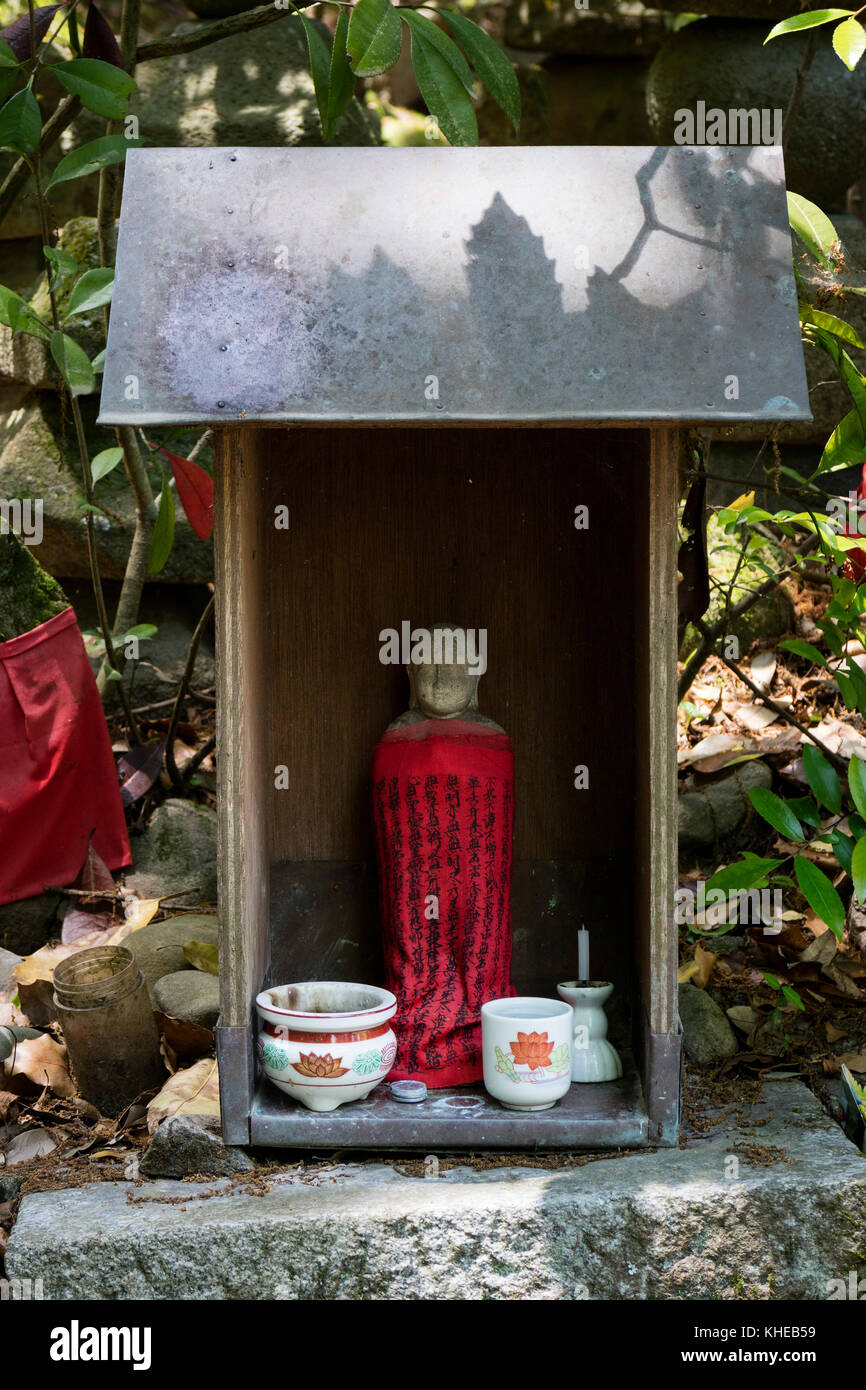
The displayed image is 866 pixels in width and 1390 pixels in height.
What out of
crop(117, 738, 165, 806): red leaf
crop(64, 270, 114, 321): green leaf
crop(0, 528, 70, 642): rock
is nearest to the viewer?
crop(64, 270, 114, 321): green leaf

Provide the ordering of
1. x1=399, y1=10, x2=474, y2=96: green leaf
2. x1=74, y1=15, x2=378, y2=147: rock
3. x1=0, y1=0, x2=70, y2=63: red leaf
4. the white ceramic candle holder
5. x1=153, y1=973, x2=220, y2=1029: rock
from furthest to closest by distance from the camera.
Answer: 1. x1=74, y1=15, x2=378, y2=147: rock
2. x1=0, y1=0, x2=70, y2=63: red leaf
3. x1=153, y1=973, x2=220, y2=1029: rock
4. x1=399, y1=10, x2=474, y2=96: green leaf
5. the white ceramic candle holder

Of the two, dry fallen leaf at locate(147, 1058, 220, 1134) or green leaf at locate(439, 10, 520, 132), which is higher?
green leaf at locate(439, 10, 520, 132)

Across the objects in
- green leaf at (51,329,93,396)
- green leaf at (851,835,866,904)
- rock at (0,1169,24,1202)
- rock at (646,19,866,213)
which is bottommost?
rock at (0,1169,24,1202)

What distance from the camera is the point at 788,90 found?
5.12 meters

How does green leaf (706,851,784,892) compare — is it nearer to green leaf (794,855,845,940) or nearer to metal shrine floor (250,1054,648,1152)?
green leaf (794,855,845,940)

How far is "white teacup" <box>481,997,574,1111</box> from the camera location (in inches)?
108

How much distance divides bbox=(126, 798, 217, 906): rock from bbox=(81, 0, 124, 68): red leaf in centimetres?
217

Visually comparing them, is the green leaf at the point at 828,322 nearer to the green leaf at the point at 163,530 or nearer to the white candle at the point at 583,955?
the white candle at the point at 583,955

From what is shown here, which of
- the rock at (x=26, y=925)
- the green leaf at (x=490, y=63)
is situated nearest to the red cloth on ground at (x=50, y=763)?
the rock at (x=26, y=925)

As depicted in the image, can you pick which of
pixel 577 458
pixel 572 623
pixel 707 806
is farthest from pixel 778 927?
pixel 577 458

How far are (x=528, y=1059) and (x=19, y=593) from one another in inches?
88.7

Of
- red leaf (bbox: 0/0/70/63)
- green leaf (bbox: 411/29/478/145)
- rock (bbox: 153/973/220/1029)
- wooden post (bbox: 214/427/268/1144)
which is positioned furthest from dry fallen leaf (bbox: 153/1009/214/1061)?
red leaf (bbox: 0/0/70/63)

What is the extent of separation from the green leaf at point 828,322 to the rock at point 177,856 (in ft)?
7.64

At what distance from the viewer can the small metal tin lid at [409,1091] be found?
2.83 m
